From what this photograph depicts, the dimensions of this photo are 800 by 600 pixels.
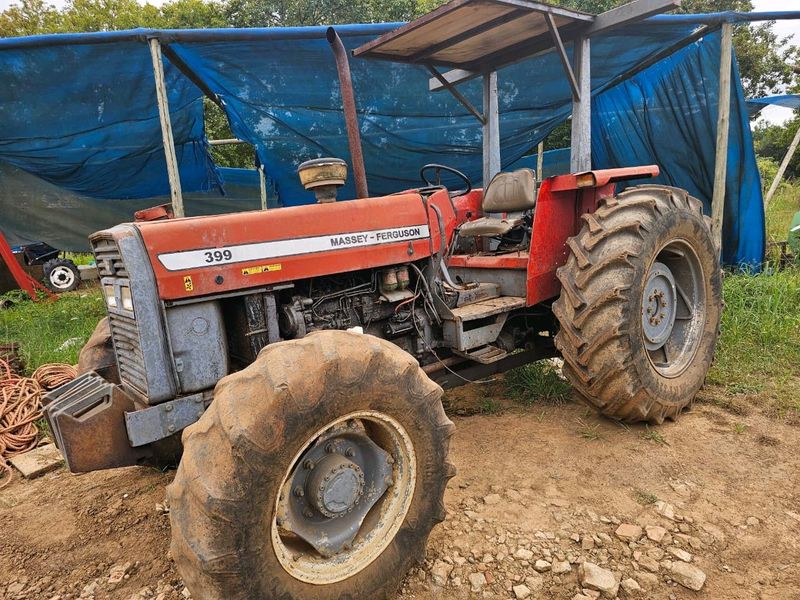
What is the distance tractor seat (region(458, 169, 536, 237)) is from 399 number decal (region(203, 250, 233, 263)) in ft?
6.11

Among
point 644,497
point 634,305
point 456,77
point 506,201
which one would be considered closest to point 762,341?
point 634,305

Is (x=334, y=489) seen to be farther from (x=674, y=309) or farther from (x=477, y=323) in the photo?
(x=674, y=309)

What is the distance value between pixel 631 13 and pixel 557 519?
9.81 ft

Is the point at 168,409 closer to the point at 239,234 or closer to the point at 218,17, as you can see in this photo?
the point at 239,234

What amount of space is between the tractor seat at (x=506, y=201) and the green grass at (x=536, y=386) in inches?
44.1

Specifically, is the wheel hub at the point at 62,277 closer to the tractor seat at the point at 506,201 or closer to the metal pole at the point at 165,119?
the metal pole at the point at 165,119

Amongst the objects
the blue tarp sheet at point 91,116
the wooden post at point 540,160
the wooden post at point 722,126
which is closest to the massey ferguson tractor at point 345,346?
the wooden post at point 722,126

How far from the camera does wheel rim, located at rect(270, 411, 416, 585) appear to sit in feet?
5.83

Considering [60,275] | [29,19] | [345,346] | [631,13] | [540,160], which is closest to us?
[345,346]

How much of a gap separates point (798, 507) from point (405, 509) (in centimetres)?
183

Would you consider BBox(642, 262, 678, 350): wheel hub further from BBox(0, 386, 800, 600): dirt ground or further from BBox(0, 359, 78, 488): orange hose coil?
BBox(0, 359, 78, 488): orange hose coil

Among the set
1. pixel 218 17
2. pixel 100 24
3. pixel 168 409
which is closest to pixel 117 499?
pixel 168 409

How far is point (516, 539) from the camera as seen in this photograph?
86.1 inches

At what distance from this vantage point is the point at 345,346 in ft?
5.88
